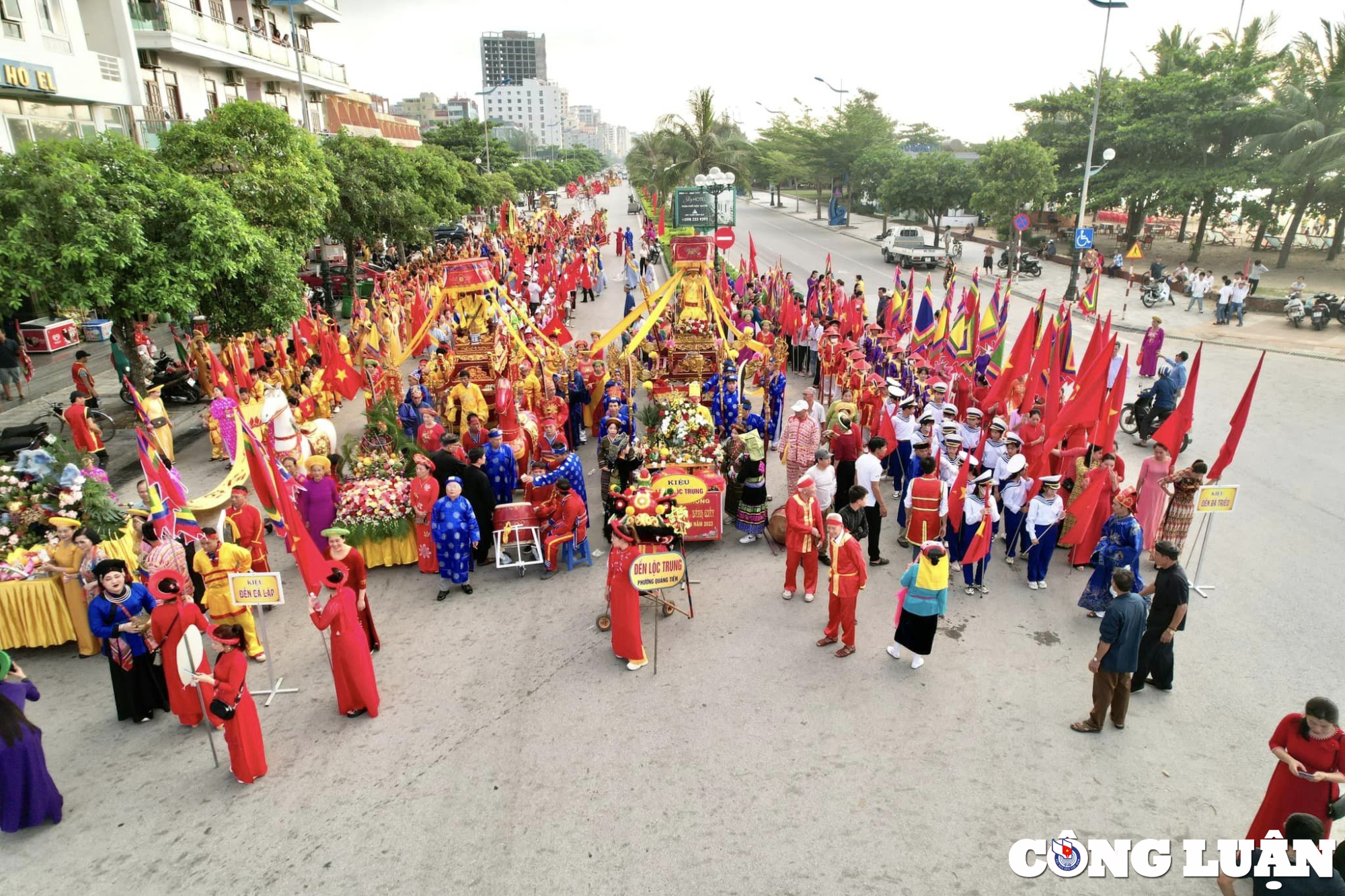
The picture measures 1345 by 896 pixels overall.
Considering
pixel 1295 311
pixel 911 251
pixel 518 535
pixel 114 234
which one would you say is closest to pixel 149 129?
pixel 114 234

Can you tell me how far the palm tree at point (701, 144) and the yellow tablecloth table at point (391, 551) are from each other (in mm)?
30849

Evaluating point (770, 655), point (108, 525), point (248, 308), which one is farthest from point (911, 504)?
point (248, 308)

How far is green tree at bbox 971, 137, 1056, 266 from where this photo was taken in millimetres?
28797

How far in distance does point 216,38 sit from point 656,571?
27.5m

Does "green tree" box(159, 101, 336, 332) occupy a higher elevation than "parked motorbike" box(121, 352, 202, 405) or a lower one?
higher

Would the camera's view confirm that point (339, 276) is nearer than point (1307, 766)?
No

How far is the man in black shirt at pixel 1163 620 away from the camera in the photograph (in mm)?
6125

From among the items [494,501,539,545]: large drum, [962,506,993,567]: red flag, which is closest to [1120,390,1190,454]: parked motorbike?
[962,506,993,567]: red flag

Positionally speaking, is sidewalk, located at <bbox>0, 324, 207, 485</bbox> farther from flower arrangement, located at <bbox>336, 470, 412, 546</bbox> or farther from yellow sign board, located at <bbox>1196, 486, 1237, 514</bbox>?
yellow sign board, located at <bbox>1196, 486, 1237, 514</bbox>

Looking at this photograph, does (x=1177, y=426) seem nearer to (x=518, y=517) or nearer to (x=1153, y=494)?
(x=1153, y=494)

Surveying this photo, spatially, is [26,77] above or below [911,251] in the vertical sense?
above

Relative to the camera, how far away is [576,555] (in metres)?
9.42

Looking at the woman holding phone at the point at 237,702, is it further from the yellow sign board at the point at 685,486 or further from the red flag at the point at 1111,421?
the red flag at the point at 1111,421

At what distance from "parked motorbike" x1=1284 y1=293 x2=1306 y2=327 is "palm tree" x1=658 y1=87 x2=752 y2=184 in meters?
23.1
